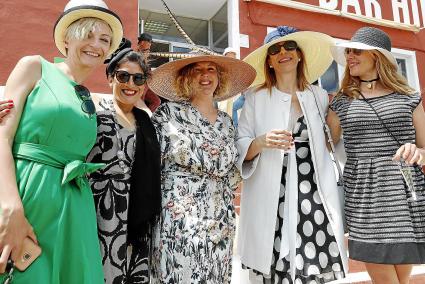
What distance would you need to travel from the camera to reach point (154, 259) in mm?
2232

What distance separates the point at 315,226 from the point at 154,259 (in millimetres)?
1031

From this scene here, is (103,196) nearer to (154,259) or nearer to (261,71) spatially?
(154,259)

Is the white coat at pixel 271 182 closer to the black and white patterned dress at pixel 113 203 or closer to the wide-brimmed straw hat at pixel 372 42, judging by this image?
the wide-brimmed straw hat at pixel 372 42

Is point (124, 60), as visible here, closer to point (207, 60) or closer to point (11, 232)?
point (207, 60)

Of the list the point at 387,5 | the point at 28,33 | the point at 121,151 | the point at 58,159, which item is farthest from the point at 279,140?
the point at 387,5

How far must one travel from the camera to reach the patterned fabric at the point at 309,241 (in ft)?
7.77

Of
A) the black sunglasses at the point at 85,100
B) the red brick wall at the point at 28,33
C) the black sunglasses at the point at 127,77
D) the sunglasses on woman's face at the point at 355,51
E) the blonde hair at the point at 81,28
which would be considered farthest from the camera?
the red brick wall at the point at 28,33

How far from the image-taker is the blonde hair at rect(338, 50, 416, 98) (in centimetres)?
257

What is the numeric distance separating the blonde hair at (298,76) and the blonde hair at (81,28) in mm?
1273

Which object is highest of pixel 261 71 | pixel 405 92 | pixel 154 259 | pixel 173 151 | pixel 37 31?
pixel 37 31

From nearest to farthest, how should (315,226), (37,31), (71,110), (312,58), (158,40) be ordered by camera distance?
(71,110), (315,226), (312,58), (37,31), (158,40)

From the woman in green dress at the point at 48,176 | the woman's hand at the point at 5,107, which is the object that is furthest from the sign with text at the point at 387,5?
the woman's hand at the point at 5,107

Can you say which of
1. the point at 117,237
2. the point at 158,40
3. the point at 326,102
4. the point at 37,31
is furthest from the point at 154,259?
the point at 158,40

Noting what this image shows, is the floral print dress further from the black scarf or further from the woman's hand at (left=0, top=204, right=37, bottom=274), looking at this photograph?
the woman's hand at (left=0, top=204, right=37, bottom=274)
